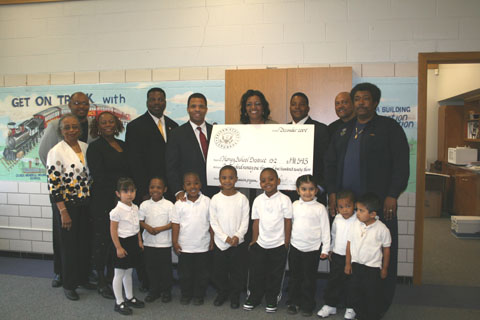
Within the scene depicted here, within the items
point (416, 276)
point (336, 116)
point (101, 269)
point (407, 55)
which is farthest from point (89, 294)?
point (407, 55)

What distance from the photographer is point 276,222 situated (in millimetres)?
2781

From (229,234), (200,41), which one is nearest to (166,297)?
(229,234)

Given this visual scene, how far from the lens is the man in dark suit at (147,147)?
10.3 ft

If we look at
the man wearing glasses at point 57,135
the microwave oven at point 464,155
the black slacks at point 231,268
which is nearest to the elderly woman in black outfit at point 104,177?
the man wearing glasses at point 57,135

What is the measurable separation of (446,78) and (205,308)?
291 inches

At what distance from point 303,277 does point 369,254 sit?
59 centimetres

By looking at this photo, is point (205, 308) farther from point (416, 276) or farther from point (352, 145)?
point (416, 276)

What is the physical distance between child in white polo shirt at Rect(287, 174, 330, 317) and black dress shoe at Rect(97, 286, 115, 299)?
1683 mm

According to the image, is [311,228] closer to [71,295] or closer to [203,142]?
[203,142]

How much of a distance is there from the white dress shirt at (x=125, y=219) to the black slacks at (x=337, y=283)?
1723 mm

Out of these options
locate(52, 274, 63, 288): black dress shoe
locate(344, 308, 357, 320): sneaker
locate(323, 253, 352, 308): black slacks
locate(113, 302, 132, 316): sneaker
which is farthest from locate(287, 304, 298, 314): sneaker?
locate(52, 274, 63, 288): black dress shoe

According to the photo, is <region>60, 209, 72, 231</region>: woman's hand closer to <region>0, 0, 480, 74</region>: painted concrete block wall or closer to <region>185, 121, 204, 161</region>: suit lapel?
<region>185, 121, 204, 161</region>: suit lapel

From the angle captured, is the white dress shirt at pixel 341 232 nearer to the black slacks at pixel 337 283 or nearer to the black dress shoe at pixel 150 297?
the black slacks at pixel 337 283

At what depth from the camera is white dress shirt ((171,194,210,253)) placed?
2.90 meters
